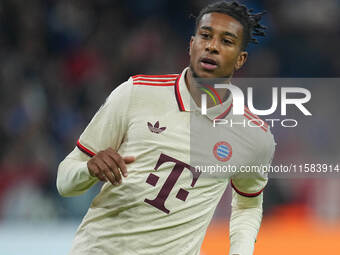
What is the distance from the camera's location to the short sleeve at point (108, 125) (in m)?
2.33

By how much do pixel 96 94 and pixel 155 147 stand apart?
15.4ft

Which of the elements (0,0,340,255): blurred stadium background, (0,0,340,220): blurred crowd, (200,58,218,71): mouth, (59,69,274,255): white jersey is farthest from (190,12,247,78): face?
(0,0,340,220): blurred crowd

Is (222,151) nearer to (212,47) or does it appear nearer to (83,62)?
(212,47)

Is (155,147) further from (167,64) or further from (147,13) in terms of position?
(147,13)

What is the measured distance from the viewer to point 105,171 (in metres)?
2.02

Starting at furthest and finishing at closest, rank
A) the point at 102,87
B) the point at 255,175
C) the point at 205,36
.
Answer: the point at 102,87
the point at 255,175
the point at 205,36

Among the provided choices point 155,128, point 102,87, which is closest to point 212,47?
point 155,128

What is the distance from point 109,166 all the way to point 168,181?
39 cm

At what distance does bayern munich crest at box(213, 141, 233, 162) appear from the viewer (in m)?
2.50

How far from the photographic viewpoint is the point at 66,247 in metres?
4.57

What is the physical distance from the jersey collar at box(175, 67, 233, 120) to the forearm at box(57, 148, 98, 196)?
44 cm

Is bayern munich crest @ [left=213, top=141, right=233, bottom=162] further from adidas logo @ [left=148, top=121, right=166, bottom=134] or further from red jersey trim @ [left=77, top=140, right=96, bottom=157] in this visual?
red jersey trim @ [left=77, top=140, right=96, bottom=157]

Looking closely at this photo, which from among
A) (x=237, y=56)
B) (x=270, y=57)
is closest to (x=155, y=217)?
(x=237, y=56)

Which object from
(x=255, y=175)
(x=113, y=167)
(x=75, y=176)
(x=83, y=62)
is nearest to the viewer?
(x=113, y=167)
